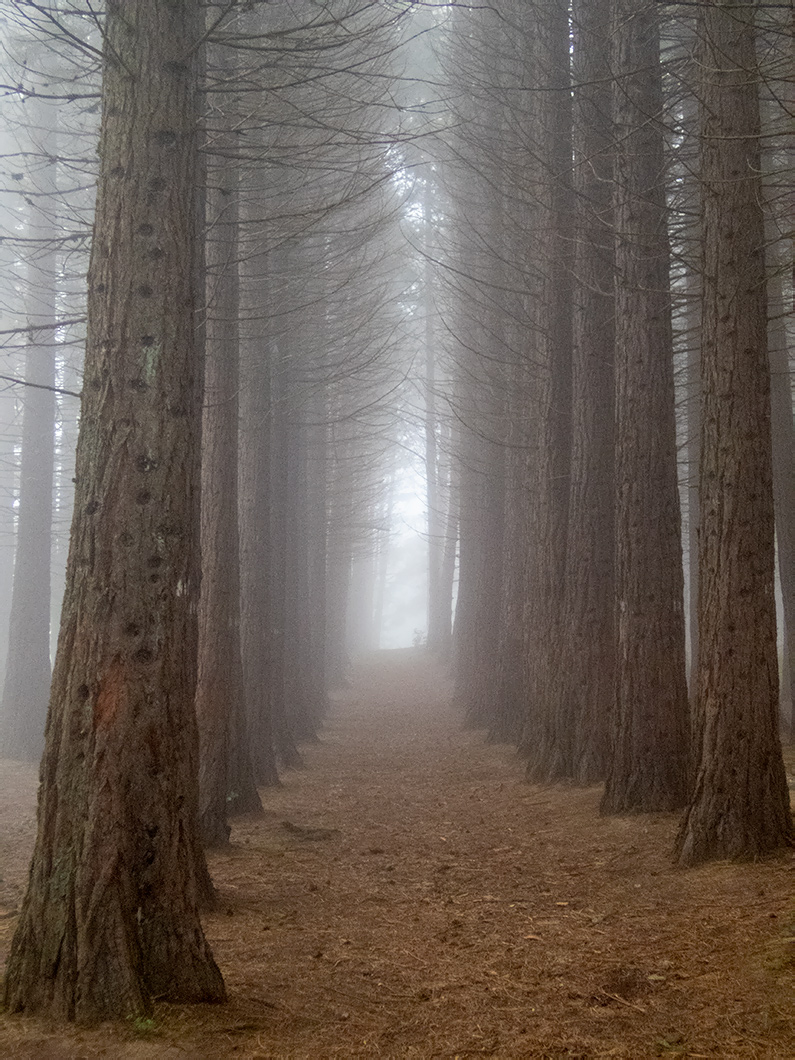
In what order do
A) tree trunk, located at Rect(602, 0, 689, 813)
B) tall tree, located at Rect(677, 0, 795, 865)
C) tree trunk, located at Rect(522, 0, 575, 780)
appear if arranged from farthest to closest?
1. tree trunk, located at Rect(522, 0, 575, 780)
2. tree trunk, located at Rect(602, 0, 689, 813)
3. tall tree, located at Rect(677, 0, 795, 865)

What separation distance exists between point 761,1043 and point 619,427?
5.25 meters

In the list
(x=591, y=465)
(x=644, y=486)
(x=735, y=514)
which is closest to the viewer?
(x=735, y=514)

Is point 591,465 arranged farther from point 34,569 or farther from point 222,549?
point 34,569

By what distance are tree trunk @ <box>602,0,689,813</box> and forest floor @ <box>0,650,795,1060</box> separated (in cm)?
50

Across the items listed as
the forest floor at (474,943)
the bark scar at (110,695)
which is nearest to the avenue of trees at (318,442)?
the bark scar at (110,695)

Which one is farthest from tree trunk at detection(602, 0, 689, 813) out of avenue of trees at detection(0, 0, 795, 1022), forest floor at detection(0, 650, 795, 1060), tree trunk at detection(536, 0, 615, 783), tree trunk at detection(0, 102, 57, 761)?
tree trunk at detection(0, 102, 57, 761)

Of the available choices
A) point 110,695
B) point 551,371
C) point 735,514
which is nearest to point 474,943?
point 110,695

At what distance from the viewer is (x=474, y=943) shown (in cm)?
484

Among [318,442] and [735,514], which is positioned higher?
[318,442]

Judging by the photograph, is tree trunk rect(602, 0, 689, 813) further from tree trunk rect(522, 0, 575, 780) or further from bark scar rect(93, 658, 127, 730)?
bark scar rect(93, 658, 127, 730)

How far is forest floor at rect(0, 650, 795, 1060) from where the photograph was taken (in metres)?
3.46

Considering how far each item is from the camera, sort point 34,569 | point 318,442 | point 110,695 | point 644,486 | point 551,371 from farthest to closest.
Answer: point 318,442 < point 34,569 < point 551,371 < point 644,486 < point 110,695

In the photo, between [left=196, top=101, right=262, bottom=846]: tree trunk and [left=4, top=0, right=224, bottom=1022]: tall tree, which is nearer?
[left=4, top=0, right=224, bottom=1022]: tall tree

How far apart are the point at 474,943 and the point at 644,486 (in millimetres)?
4071
